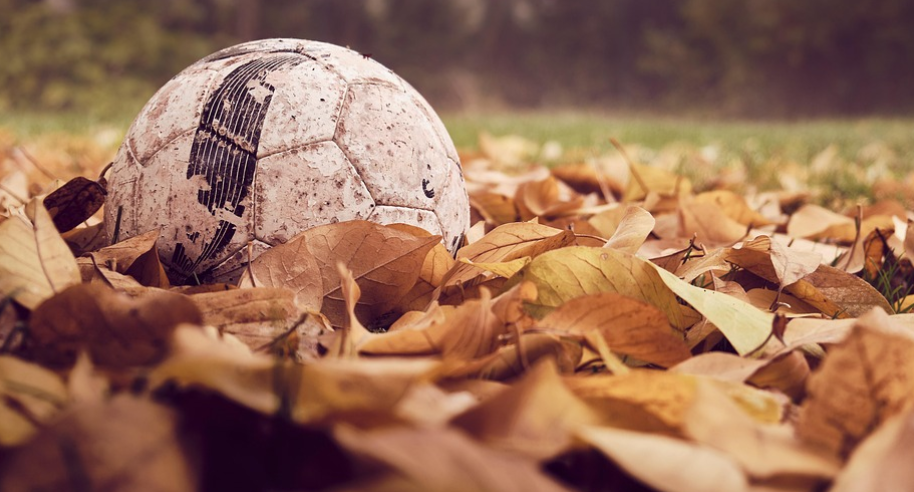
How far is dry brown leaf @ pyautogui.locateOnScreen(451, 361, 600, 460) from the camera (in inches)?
31.2

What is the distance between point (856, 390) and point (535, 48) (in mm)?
24506

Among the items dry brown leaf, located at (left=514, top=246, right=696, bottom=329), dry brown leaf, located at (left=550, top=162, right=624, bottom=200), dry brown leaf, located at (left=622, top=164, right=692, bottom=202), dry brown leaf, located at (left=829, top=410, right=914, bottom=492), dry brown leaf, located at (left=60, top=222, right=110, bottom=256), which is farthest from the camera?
dry brown leaf, located at (left=550, top=162, right=624, bottom=200)

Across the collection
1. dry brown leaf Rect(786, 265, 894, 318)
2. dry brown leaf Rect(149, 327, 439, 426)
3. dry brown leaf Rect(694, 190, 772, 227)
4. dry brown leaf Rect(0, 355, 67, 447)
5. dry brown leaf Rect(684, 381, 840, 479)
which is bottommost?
dry brown leaf Rect(694, 190, 772, 227)

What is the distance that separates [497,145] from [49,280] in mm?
3496

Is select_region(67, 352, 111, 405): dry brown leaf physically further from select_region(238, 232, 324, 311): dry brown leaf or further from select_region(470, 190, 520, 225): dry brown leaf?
select_region(470, 190, 520, 225): dry brown leaf

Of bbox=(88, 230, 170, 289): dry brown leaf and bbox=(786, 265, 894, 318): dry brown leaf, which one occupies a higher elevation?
bbox=(88, 230, 170, 289): dry brown leaf

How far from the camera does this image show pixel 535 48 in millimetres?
24375

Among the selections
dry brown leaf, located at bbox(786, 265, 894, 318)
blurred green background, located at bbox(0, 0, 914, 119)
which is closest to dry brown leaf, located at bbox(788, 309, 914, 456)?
dry brown leaf, located at bbox(786, 265, 894, 318)

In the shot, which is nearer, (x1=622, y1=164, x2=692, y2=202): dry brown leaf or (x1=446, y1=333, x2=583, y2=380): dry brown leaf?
(x1=446, y1=333, x2=583, y2=380): dry brown leaf

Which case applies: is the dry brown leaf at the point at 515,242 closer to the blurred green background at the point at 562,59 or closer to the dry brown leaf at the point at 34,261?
the dry brown leaf at the point at 34,261

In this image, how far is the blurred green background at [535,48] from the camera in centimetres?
1357

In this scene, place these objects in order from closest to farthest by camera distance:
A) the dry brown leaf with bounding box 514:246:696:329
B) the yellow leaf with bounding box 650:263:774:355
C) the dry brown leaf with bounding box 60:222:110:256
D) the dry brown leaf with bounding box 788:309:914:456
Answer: the dry brown leaf with bounding box 788:309:914:456 → the yellow leaf with bounding box 650:263:774:355 → the dry brown leaf with bounding box 514:246:696:329 → the dry brown leaf with bounding box 60:222:110:256

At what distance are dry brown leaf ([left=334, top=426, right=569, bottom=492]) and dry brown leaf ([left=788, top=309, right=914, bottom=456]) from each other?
39 centimetres

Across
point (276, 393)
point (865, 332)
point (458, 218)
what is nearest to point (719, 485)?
point (865, 332)
